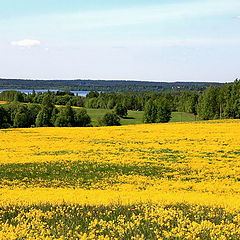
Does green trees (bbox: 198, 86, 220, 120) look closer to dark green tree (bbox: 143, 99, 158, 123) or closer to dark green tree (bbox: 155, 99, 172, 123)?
dark green tree (bbox: 155, 99, 172, 123)

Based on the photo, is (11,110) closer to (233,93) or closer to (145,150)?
(233,93)

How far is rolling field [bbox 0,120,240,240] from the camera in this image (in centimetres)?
855

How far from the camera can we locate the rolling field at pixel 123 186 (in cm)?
855

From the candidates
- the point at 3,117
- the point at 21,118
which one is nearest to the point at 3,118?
the point at 3,117

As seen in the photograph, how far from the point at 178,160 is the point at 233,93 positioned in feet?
234

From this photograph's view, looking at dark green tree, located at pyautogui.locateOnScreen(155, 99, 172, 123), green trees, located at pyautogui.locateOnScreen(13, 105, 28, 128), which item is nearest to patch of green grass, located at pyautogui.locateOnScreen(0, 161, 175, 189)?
green trees, located at pyautogui.locateOnScreen(13, 105, 28, 128)

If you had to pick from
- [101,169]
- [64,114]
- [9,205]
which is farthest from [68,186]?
[64,114]

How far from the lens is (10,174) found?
2308 centimetres

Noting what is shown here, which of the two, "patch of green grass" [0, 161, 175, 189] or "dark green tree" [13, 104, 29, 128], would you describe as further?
"dark green tree" [13, 104, 29, 128]

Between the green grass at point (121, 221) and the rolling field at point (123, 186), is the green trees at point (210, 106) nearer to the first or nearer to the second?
the rolling field at point (123, 186)

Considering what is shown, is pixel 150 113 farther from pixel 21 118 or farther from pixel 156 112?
pixel 21 118

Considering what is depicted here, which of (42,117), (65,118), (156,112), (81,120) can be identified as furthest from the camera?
(156,112)

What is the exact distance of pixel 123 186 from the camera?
18.9m

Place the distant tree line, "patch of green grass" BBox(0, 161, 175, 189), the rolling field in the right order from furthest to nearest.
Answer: the distant tree line → "patch of green grass" BBox(0, 161, 175, 189) → the rolling field
